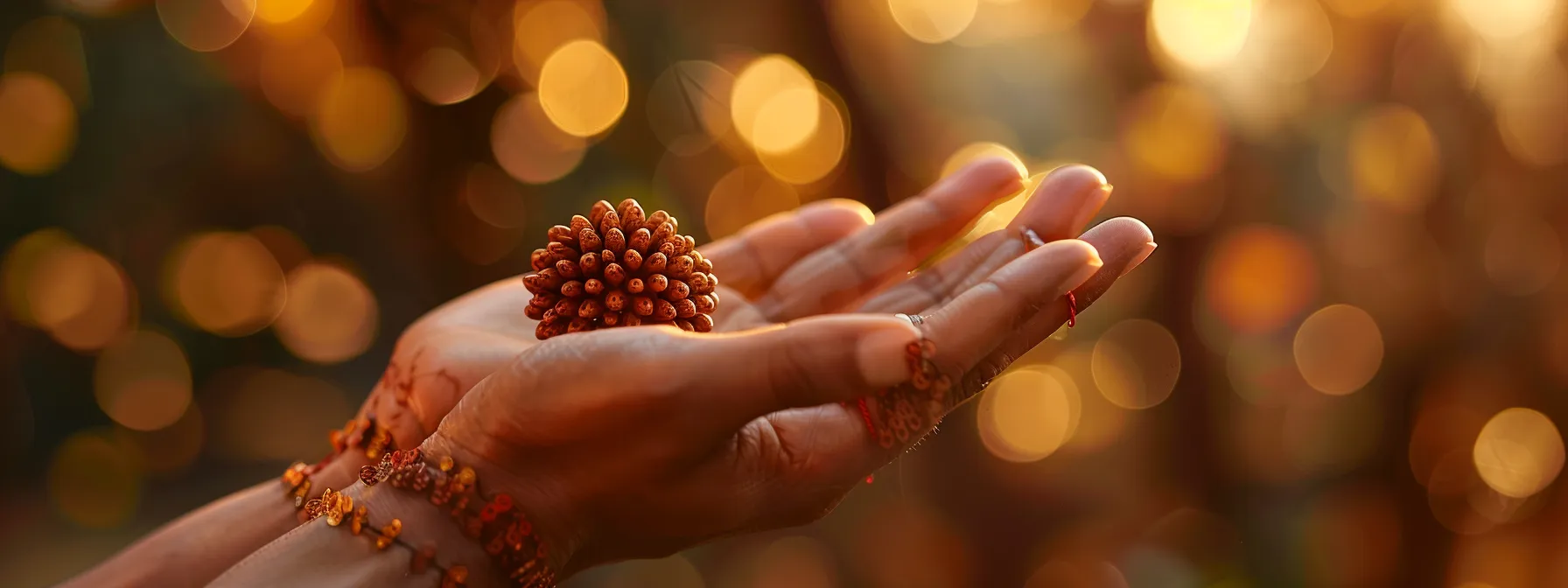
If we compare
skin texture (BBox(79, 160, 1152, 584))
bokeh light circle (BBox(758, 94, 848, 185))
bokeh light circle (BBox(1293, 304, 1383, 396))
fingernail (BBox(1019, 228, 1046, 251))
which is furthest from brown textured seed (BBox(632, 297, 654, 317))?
bokeh light circle (BBox(1293, 304, 1383, 396))

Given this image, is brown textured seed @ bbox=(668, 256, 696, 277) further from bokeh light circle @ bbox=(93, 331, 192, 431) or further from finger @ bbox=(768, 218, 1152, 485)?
bokeh light circle @ bbox=(93, 331, 192, 431)

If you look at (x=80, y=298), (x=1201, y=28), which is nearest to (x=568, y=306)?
(x=1201, y=28)

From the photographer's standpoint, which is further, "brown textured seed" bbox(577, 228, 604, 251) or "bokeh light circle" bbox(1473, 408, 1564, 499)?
"bokeh light circle" bbox(1473, 408, 1564, 499)

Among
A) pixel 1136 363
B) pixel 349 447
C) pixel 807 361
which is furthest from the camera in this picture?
pixel 1136 363

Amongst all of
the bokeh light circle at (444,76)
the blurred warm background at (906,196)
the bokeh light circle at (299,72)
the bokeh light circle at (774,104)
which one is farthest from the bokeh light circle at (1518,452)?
the bokeh light circle at (299,72)

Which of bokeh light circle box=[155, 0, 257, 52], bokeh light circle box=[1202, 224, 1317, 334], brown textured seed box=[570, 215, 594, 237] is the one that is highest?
bokeh light circle box=[155, 0, 257, 52]

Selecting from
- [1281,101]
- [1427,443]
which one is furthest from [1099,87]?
[1427,443]

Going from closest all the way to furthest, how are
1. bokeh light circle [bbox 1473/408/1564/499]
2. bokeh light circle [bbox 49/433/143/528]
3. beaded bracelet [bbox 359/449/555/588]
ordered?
1. beaded bracelet [bbox 359/449/555/588]
2. bokeh light circle [bbox 1473/408/1564/499]
3. bokeh light circle [bbox 49/433/143/528]

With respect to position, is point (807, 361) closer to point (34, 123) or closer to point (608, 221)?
point (608, 221)
